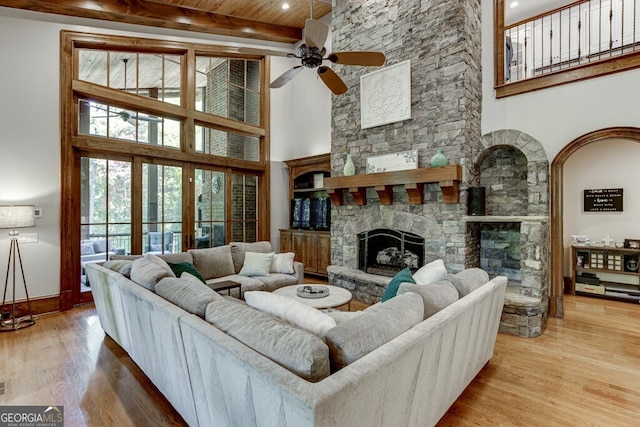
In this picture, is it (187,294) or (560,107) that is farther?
(560,107)

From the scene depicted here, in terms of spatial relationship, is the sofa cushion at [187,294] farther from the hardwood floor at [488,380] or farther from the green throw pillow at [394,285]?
the green throw pillow at [394,285]

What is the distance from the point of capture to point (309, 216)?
21.3 feet

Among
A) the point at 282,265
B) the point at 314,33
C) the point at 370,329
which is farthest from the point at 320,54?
the point at 282,265

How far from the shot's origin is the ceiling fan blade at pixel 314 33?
295 cm

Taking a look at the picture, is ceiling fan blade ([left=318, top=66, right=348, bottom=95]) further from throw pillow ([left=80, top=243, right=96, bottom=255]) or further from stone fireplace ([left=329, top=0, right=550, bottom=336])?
throw pillow ([left=80, top=243, right=96, bottom=255])

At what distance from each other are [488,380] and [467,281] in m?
0.86

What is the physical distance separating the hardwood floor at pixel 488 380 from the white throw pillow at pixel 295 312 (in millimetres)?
939

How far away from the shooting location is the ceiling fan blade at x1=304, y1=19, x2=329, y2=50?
2949mm

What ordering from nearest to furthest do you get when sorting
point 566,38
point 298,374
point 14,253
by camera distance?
point 298,374, point 14,253, point 566,38

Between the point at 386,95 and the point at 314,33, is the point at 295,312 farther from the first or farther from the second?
the point at 386,95

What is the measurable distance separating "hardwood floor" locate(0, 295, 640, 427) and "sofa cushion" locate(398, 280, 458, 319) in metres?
0.74

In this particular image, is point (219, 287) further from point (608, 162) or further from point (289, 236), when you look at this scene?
point (608, 162)

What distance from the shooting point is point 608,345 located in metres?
3.21

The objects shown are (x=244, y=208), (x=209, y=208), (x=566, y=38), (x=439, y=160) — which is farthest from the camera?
(x=244, y=208)
